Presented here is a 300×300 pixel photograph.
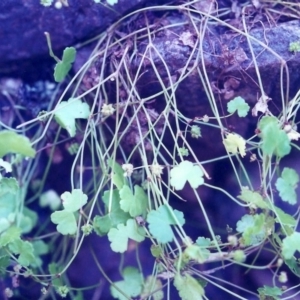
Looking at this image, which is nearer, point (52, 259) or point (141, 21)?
point (141, 21)

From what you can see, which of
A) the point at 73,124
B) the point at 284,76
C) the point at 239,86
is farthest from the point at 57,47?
the point at 284,76

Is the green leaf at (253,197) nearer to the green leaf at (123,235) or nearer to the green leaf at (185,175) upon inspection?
the green leaf at (185,175)

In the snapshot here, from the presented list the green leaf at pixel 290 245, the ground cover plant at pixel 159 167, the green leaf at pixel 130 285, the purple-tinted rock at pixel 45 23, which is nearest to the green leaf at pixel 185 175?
the ground cover plant at pixel 159 167

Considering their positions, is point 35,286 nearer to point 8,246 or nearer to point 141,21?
point 8,246

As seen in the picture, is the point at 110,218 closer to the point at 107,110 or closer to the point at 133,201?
the point at 133,201

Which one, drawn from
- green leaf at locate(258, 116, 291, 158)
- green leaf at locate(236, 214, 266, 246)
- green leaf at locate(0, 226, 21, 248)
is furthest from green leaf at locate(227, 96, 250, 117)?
green leaf at locate(0, 226, 21, 248)

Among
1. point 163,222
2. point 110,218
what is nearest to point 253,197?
point 163,222
